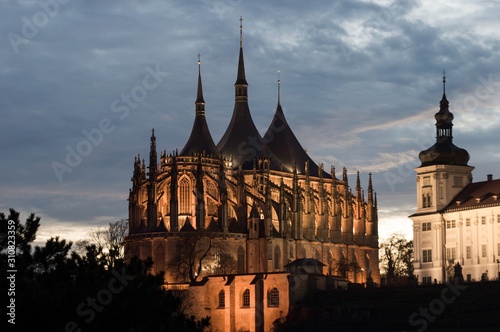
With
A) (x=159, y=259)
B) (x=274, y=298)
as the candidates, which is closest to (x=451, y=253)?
(x=274, y=298)

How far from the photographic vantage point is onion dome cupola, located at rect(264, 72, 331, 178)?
154875 millimetres

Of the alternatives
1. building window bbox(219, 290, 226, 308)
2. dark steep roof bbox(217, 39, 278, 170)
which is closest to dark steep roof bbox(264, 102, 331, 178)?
dark steep roof bbox(217, 39, 278, 170)

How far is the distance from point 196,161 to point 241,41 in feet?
77.3

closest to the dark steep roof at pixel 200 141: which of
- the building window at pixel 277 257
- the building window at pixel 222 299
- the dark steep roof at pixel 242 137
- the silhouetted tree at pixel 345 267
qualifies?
the dark steep roof at pixel 242 137

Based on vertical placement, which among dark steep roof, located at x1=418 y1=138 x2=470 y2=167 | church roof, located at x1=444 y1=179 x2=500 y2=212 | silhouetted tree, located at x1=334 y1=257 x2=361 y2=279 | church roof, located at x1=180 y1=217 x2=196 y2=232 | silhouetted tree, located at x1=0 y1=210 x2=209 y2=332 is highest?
dark steep roof, located at x1=418 y1=138 x2=470 y2=167

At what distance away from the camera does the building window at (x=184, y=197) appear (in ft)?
445

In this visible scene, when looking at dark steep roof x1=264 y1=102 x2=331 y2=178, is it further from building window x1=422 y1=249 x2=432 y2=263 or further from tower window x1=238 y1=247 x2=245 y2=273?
building window x1=422 y1=249 x2=432 y2=263

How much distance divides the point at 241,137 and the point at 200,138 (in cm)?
978

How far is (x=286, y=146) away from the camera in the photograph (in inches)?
6132

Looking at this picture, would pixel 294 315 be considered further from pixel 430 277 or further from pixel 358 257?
pixel 358 257

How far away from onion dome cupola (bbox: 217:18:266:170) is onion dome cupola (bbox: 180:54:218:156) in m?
5.06

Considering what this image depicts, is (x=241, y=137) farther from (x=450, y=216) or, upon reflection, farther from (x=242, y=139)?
(x=450, y=216)

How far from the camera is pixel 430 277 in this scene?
126312 millimetres

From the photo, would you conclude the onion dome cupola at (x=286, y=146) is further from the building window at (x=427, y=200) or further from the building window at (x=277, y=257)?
the building window at (x=427, y=200)
